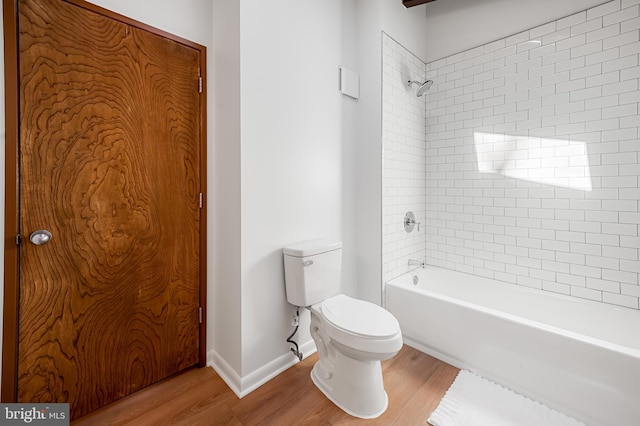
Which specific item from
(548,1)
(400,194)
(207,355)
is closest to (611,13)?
(548,1)

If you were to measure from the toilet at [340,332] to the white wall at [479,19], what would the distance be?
202cm

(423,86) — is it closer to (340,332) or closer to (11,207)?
(340,332)

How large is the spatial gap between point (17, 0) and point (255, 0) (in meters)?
1.04

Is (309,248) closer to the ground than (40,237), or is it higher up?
closer to the ground

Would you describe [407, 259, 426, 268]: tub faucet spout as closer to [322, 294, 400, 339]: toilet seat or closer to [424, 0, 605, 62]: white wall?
[322, 294, 400, 339]: toilet seat

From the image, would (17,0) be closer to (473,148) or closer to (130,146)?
(130,146)

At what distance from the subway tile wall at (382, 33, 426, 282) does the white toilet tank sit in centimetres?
55

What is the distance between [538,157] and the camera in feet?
6.72

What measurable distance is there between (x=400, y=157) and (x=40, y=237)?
2.29 m

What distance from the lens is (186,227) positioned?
164cm

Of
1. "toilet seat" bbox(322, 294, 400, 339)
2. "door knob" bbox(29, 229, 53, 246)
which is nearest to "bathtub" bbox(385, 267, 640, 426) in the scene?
"toilet seat" bbox(322, 294, 400, 339)

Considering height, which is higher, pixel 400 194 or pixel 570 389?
pixel 400 194

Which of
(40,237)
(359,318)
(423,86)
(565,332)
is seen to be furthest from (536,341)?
(40,237)

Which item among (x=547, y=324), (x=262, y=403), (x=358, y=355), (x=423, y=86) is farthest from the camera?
(x=423, y=86)
